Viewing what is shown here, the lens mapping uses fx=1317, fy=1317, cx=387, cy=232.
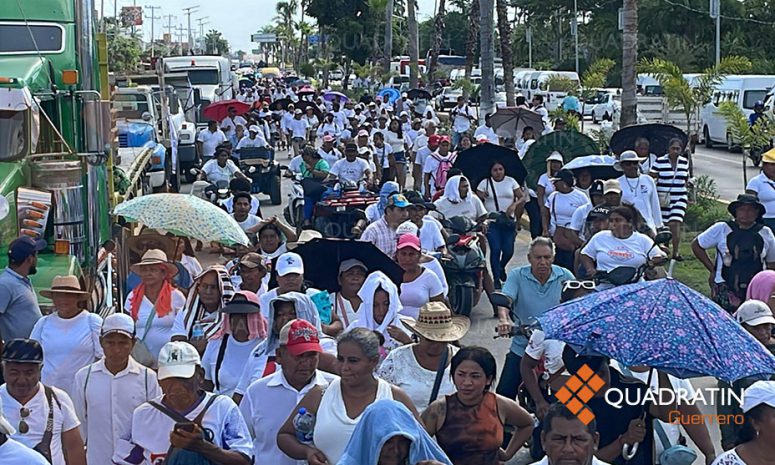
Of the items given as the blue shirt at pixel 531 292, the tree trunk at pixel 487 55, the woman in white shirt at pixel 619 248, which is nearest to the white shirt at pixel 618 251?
the woman in white shirt at pixel 619 248

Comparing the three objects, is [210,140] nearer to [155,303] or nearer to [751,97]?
[751,97]

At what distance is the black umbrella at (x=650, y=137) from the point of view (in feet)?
52.7

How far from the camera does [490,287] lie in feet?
40.7

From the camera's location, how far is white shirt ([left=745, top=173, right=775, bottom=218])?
488 inches

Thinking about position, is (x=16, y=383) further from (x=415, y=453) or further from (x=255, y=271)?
(x=255, y=271)

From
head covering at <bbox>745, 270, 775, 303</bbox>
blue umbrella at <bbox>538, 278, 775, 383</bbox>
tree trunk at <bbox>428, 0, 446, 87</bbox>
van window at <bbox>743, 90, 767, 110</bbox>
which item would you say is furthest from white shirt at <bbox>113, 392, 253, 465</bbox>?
tree trunk at <bbox>428, 0, 446, 87</bbox>

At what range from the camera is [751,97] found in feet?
124

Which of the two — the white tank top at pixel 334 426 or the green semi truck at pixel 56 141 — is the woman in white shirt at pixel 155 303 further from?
the white tank top at pixel 334 426

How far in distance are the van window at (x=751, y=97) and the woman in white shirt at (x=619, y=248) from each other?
28525mm

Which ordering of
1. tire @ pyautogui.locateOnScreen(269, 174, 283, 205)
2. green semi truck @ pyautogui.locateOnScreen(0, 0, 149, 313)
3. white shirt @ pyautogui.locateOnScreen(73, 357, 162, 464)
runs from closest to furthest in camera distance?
white shirt @ pyautogui.locateOnScreen(73, 357, 162, 464)
green semi truck @ pyautogui.locateOnScreen(0, 0, 149, 313)
tire @ pyautogui.locateOnScreen(269, 174, 283, 205)

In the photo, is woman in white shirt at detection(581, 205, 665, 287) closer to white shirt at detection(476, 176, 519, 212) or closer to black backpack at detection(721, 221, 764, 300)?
black backpack at detection(721, 221, 764, 300)

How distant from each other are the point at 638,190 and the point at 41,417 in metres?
7.96

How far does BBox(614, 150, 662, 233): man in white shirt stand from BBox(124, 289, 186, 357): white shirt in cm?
547

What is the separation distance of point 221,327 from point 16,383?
1.72 meters
